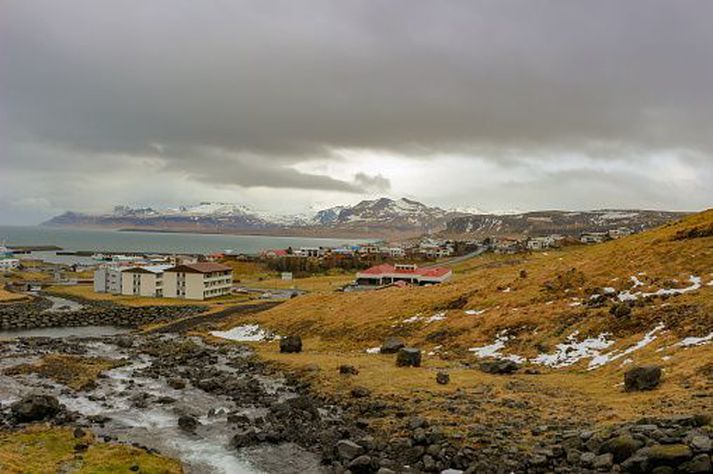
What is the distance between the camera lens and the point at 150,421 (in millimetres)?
36469

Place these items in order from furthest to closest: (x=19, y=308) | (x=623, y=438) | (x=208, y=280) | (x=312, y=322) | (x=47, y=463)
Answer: (x=208, y=280) → (x=19, y=308) → (x=312, y=322) → (x=47, y=463) → (x=623, y=438)

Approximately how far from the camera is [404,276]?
136 m

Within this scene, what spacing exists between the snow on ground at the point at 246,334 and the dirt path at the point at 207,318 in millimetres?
8822

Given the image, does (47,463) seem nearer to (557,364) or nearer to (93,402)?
(93,402)

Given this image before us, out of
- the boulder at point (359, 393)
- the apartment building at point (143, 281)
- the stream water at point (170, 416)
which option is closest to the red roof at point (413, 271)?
the apartment building at point (143, 281)

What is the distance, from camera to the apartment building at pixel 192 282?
13188 cm

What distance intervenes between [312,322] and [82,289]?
103 m

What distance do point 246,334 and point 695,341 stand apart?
5796 cm

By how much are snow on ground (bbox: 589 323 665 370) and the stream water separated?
24320 millimetres

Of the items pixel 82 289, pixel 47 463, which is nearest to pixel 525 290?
pixel 47 463

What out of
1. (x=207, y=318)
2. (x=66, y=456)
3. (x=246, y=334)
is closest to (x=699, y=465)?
(x=66, y=456)

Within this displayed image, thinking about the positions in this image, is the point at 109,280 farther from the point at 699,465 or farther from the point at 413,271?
the point at 699,465

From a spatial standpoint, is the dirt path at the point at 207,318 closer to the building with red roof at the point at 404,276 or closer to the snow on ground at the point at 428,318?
the building with red roof at the point at 404,276

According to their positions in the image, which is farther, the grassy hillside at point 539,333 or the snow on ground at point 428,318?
the snow on ground at point 428,318
